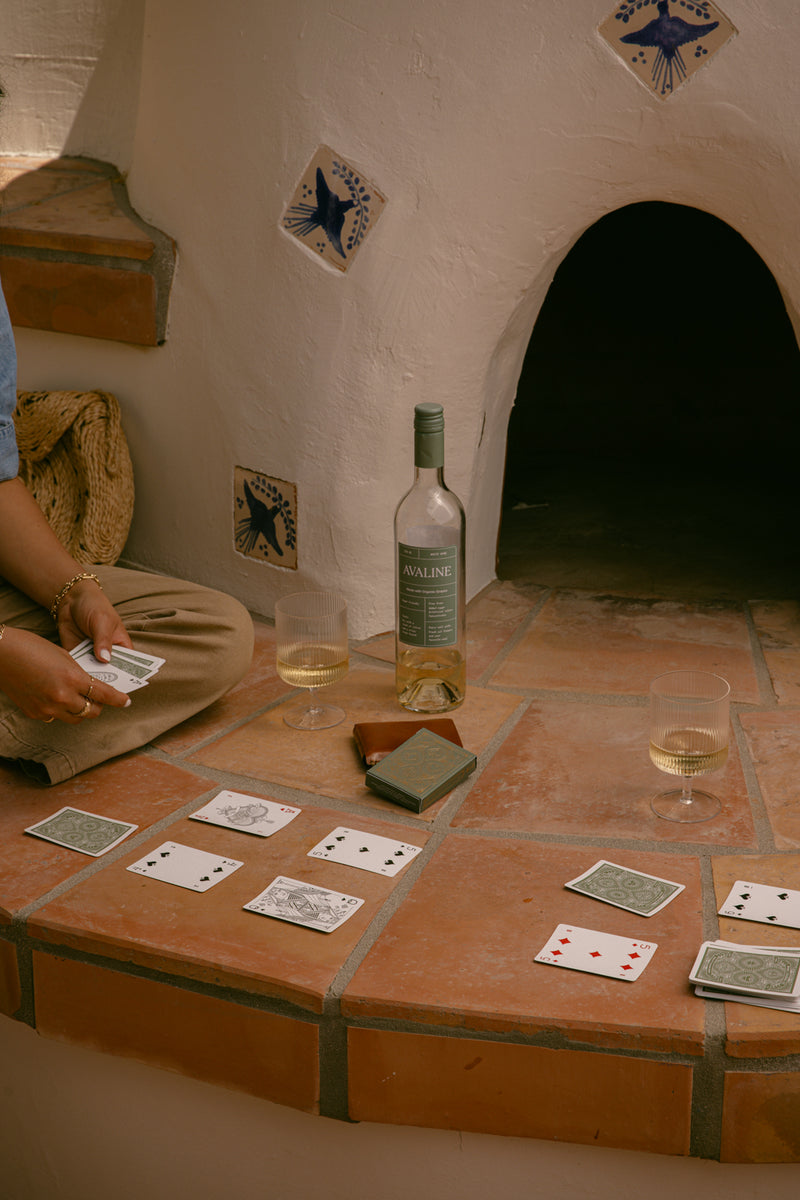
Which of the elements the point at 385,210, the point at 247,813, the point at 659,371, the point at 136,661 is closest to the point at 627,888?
the point at 247,813

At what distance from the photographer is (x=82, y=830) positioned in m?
1.54

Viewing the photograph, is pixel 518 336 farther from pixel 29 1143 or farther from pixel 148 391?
pixel 29 1143

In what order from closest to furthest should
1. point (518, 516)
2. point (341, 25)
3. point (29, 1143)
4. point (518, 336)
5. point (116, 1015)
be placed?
point (116, 1015) → point (29, 1143) → point (341, 25) → point (518, 336) → point (518, 516)

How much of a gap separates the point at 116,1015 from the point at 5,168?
1.77 meters

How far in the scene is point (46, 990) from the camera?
1392 millimetres

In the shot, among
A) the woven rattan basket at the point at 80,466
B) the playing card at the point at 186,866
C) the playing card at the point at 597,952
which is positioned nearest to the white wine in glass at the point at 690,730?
the playing card at the point at 597,952

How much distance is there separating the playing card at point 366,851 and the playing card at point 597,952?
23 cm

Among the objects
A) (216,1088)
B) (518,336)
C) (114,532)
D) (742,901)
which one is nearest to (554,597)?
(518,336)

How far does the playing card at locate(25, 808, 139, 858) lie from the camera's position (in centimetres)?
151

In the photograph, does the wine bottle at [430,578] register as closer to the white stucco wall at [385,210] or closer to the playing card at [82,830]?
the white stucco wall at [385,210]

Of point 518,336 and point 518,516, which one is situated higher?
point 518,336

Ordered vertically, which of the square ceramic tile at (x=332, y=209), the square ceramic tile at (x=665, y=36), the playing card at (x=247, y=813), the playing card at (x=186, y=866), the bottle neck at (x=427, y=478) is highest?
the square ceramic tile at (x=665, y=36)

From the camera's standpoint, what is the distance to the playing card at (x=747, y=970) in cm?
121

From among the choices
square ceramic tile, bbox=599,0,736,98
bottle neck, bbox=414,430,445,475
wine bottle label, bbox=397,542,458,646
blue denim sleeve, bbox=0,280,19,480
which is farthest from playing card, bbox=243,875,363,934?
square ceramic tile, bbox=599,0,736,98
